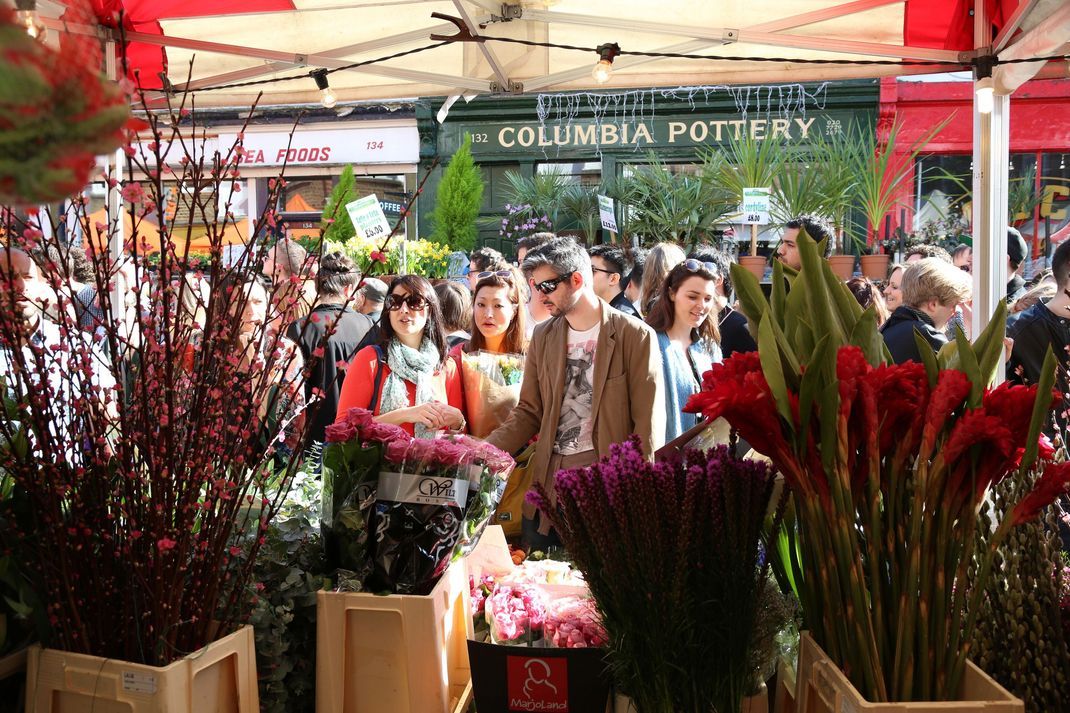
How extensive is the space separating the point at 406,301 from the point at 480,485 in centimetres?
157

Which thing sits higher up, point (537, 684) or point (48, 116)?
point (48, 116)

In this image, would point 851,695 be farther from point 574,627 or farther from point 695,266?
point 695,266

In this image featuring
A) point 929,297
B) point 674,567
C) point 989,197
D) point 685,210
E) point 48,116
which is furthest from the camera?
point 685,210

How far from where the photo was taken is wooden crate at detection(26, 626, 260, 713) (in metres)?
1.34

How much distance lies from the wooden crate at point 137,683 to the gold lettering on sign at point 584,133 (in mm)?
8602

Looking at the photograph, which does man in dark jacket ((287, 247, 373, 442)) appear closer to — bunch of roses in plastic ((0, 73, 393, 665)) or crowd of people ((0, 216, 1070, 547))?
crowd of people ((0, 216, 1070, 547))

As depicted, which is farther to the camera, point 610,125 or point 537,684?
point 610,125

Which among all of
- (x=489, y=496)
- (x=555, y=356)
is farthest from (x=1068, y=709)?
(x=555, y=356)

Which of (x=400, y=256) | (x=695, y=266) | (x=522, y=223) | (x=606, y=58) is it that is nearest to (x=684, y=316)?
(x=695, y=266)

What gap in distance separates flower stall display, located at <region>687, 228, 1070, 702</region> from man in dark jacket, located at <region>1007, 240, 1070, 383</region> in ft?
7.14

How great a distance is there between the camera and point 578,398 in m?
3.01

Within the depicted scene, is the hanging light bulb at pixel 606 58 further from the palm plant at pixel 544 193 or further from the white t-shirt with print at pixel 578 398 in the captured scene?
the palm plant at pixel 544 193

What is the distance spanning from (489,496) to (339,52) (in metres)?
2.35

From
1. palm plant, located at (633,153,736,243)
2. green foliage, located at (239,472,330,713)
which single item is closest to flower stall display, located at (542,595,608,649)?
green foliage, located at (239,472,330,713)
